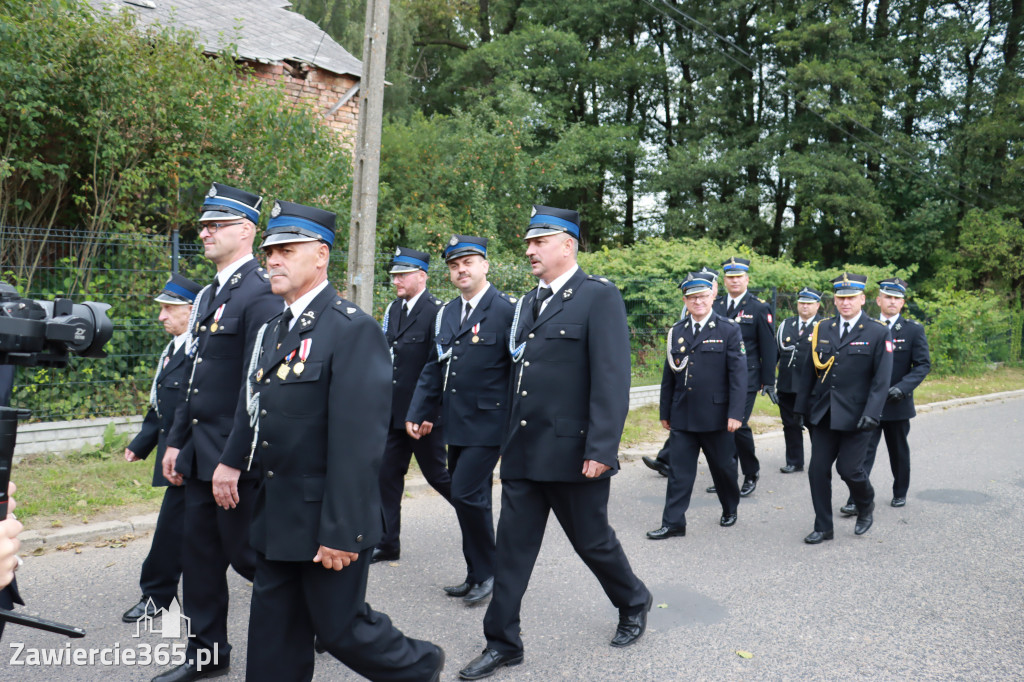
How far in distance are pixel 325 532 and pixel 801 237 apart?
103 ft

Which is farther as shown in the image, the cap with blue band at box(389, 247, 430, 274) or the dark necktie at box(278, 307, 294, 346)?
the cap with blue band at box(389, 247, 430, 274)

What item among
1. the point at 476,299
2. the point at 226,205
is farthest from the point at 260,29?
the point at 226,205

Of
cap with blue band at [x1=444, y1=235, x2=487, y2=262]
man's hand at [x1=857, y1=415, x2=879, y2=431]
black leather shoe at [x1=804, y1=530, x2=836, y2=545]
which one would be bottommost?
black leather shoe at [x1=804, y1=530, x2=836, y2=545]

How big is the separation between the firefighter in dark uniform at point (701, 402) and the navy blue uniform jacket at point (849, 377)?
1.95ft

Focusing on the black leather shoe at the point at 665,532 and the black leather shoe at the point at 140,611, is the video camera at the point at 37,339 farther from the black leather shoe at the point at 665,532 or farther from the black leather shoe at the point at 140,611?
the black leather shoe at the point at 665,532

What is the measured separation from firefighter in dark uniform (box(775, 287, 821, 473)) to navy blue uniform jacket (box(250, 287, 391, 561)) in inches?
261

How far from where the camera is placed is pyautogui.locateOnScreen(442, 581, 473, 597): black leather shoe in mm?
4879

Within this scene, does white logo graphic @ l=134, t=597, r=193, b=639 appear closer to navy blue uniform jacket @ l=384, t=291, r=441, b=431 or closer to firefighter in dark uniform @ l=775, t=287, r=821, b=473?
navy blue uniform jacket @ l=384, t=291, r=441, b=431

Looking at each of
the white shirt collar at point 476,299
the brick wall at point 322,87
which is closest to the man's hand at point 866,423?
the white shirt collar at point 476,299

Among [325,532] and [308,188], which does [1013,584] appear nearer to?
[325,532]

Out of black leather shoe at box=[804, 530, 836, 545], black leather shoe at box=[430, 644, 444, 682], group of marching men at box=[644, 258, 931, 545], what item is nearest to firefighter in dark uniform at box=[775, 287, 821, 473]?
group of marching men at box=[644, 258, 931, 545]

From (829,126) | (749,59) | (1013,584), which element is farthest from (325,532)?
(749,59)

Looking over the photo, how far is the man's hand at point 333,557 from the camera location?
2822mm

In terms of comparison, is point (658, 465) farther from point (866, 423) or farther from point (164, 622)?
point (164, 622)
